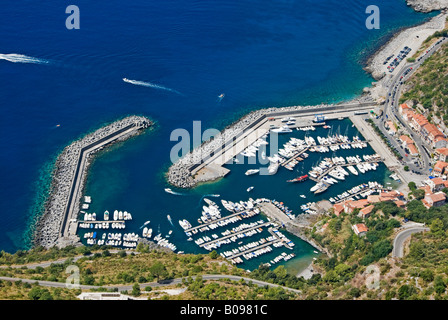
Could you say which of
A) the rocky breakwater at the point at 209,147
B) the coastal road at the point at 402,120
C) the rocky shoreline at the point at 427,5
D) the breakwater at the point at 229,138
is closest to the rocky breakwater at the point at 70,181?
the rocky breakwater at the point at 209,147

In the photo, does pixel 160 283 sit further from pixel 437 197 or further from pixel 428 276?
pixel 437 197

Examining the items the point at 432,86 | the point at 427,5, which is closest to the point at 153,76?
the point at 432,86

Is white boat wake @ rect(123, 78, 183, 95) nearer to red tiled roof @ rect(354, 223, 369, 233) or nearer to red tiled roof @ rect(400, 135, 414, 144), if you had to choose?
red tiled roof @ rect(400, 135, 414, 144)

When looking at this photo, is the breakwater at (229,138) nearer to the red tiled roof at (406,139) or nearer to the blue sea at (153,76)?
the blue sea at (153,76)

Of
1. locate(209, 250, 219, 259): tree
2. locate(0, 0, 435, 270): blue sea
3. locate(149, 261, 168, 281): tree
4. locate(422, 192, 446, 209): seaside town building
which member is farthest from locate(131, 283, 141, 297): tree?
locate(422, 192, 446, 209): seaside town building

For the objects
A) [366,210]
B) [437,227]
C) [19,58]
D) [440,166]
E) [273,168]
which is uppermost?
[19,58]
